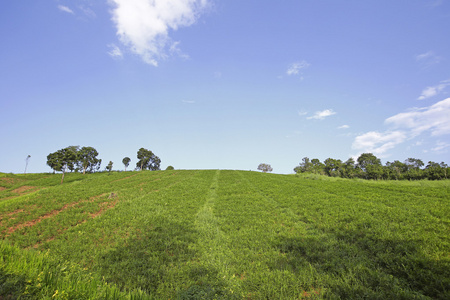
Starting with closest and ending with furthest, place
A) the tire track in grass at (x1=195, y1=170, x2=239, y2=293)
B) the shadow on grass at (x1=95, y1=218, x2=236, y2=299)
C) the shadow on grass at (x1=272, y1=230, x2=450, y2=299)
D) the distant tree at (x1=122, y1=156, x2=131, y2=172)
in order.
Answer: the shadow on grass at (x1=272, y1=230, x2=450, y2=299), the shadow on grass at (x1=95, y1=218, x2=236, y2=299), the tire track in grass at (x1=195, y1=170, x2=239, y2=293), the distant tree at (x1=122, y1=156, x2=131, y2=172)

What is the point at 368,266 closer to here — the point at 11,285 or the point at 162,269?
the point at 162,269

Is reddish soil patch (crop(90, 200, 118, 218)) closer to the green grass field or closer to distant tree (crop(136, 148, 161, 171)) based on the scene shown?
the green grass field

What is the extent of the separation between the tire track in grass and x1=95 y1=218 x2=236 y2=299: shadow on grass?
6.6 inches

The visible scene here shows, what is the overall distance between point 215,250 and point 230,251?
0.72 metres

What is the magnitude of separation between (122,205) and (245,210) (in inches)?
421

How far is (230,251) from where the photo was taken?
8.32m

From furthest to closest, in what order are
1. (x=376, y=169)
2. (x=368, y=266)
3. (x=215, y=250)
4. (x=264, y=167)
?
(x=264, y=167)
(x=376, y=169)
(x=215, y=250)
(x=368, y=266)

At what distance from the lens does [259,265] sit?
23.3 feet

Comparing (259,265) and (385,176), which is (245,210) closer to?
(259,265)

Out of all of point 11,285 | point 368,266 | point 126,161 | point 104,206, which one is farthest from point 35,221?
point 126,161

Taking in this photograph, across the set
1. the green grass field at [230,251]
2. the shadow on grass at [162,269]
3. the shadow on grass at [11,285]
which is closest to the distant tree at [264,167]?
the green grass field at [230,251]

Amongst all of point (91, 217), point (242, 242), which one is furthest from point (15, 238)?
point (242, 242)

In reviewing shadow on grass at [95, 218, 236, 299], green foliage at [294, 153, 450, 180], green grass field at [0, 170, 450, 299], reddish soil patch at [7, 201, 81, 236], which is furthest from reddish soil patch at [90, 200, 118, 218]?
green foliage at [294, 153, 450, 180]

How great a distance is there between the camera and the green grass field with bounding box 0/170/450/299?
16.8ft
